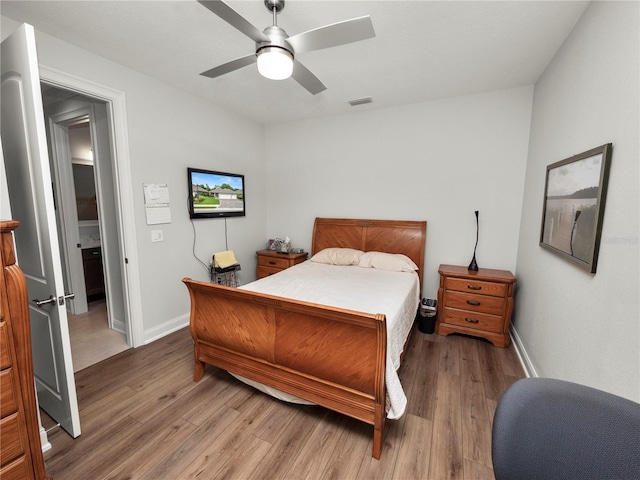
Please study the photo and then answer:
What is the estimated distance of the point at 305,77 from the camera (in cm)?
194

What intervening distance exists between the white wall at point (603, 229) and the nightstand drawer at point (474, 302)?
1.22ft

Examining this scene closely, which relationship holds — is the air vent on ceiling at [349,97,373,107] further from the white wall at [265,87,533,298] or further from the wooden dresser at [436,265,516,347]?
the wooden dresser at [436,265,516,347]

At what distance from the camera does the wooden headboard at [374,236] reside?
133 inches

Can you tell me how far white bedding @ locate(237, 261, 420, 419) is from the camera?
1617mm

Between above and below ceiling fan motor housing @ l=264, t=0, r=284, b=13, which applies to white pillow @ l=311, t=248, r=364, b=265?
below

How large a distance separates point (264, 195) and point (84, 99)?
231 centimetres

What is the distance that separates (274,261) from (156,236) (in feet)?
5.05

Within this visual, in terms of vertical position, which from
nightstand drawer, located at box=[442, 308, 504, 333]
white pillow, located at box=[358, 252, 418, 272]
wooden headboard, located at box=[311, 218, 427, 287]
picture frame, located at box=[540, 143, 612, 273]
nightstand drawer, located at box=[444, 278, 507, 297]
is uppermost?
picture frame, located at box=[540, 143, 612, 273]

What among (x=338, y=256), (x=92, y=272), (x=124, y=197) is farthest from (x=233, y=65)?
(x=92, y=272)

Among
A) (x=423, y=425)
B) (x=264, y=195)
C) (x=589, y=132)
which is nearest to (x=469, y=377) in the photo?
(x=423, y=425)

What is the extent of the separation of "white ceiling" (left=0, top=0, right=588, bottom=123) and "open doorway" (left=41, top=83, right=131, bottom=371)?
2.45ft

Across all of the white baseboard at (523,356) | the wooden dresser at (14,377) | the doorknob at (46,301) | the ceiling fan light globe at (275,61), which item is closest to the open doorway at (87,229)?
the doorknob at (46,301)

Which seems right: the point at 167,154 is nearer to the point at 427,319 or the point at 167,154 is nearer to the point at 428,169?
the point at 428,169

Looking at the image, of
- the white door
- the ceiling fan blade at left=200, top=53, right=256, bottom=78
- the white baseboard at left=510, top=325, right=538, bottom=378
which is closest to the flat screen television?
the ceiling fan blade at left=200, top=53, right=256, bottom=78
